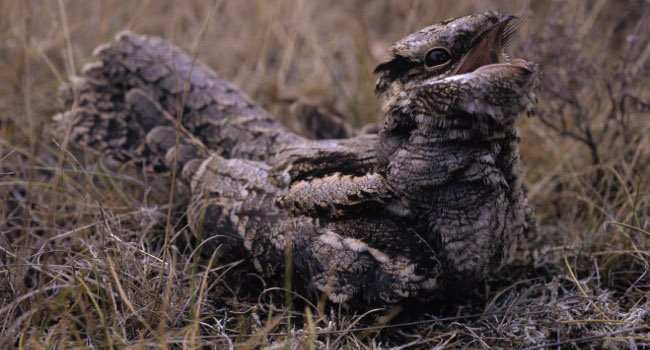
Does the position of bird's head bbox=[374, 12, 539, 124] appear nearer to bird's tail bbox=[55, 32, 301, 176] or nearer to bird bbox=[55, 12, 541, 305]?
bird bbox=[55, 12, 541, 305]

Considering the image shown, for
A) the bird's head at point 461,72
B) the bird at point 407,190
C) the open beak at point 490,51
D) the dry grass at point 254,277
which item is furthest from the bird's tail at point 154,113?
the open beak at point 490,51

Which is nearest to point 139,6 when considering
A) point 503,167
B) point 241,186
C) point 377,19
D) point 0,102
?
point 0,102

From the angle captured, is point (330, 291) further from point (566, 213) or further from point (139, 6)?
point (139, 6)

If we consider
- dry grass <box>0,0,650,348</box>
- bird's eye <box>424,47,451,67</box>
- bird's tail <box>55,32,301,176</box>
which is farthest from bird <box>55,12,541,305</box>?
bird's tail <box>55,32,301,176</box>

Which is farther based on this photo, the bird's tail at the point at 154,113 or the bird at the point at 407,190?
the bird's tail at the point at 154,113

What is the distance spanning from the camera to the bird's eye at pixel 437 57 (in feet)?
7.42

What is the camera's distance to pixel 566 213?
3254 millimetres

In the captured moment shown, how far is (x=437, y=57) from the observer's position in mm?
2271

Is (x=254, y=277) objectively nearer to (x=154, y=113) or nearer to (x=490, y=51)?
(x=154, y=113)

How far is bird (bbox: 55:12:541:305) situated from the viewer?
2.23m

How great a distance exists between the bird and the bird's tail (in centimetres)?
41

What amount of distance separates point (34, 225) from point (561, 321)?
2.44 m

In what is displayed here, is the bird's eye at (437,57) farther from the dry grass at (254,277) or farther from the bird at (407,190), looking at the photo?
the dry grass at (254,277)

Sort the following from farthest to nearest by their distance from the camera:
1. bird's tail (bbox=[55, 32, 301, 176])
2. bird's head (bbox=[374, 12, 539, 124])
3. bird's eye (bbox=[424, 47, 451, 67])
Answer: bird's tail (bbox=[55, 32, 301, 176])
bird's eye (bbox=[424, 47, 451, 67])
bird's head (bbox=[374, 12, 539, 124])
